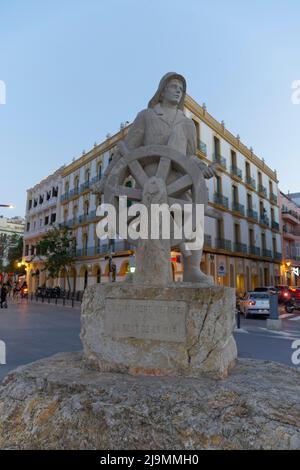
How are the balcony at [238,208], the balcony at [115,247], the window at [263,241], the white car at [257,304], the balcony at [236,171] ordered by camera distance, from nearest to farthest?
the white car at [257,304] < the balcony at [115,247] < the balcony at [238,208] < the balcony at [236,171] < the window at [263,241]

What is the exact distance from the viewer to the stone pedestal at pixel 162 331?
8.64 feet

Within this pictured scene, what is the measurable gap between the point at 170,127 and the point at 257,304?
1359cm

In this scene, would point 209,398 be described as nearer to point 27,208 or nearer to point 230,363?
point 230,363

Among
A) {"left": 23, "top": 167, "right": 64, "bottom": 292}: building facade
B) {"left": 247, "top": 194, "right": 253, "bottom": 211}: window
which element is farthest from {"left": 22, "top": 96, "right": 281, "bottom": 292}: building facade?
{"left": 23, "top": 167, "right": 64, "bottom": 292}: building facade

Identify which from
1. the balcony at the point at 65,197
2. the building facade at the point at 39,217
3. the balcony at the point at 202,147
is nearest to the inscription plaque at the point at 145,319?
the balcony at the point at 202,147

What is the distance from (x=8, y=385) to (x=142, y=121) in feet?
10.0

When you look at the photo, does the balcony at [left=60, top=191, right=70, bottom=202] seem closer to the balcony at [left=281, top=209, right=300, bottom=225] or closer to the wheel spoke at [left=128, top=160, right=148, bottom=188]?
the balcony at [left=281, top=209, right=300, bottom=225]

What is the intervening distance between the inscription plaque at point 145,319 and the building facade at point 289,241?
3487cm

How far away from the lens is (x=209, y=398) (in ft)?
7.02

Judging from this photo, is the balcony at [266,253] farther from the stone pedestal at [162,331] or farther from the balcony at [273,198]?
the stone pedestal at [162,331]

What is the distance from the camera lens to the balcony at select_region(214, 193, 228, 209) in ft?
83.7

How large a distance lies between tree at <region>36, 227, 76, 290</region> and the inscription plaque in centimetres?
2762
